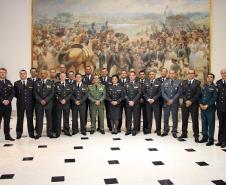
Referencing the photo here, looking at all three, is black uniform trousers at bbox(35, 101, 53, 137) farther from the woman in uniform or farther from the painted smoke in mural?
the painted smoke in mural

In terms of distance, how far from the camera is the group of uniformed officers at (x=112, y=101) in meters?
6.64

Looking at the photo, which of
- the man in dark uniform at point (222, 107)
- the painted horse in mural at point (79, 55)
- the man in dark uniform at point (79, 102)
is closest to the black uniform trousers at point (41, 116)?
the man in dark uniform at point (79, 102)

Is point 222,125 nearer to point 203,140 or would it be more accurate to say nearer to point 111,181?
point 203,140

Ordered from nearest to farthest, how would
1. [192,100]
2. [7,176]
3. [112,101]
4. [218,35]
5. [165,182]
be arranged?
1. [165,182]
2. [7,176]
3. [192,100]
4. [112,101]
5. [218,35]

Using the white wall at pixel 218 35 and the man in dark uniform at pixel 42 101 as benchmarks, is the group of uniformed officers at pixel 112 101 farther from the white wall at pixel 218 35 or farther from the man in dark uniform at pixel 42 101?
the white wall at pixel 218 35

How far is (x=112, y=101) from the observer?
7.65m

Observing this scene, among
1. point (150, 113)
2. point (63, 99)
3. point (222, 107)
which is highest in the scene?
point (63, 99)

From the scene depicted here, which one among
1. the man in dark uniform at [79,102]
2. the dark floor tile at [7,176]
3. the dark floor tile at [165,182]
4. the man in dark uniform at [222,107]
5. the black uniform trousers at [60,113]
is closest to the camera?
the dark floor tile at [165,182]

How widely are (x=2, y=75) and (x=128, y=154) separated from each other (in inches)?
135

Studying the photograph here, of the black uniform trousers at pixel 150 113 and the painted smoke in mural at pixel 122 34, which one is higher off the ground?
the painted smoke in mural at pixel 122 34

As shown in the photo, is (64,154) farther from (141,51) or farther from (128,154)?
(141,51)

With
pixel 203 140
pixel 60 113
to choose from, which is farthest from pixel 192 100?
pixel 60 113

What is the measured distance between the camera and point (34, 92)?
7059 mm

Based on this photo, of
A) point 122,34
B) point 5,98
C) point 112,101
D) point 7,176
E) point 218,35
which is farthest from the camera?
point 218,35
